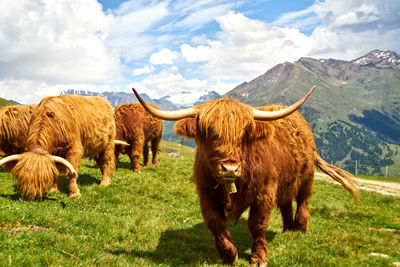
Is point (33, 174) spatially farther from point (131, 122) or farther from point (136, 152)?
point (131, 122)

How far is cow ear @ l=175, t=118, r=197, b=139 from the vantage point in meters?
5.42

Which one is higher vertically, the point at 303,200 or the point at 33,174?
the point at 33,174

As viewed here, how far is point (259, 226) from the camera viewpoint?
5363 mm

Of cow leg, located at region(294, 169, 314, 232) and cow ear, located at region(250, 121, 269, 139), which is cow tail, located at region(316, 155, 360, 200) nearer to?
cow leg, located at region(294, 169, 314, 232)

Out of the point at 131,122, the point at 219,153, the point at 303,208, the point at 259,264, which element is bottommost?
the point at 259,264

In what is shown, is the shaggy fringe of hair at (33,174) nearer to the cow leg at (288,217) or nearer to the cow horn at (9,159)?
the cow horn at (9,159)

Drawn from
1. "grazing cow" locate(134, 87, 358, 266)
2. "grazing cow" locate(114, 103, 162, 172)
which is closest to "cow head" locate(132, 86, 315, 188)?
"grazing cow" locate(134, 87, 358, 266)

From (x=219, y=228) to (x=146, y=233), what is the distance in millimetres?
2019

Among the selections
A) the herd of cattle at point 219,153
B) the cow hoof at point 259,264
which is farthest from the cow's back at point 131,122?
the cow hoof at point 259,264

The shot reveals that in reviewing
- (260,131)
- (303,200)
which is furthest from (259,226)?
(303,200)

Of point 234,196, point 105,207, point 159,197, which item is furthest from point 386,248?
point 105,207

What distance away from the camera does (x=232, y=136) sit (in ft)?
14.5

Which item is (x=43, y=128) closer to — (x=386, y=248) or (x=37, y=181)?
(x=37, y=181)

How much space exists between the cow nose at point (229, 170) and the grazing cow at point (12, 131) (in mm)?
9442
